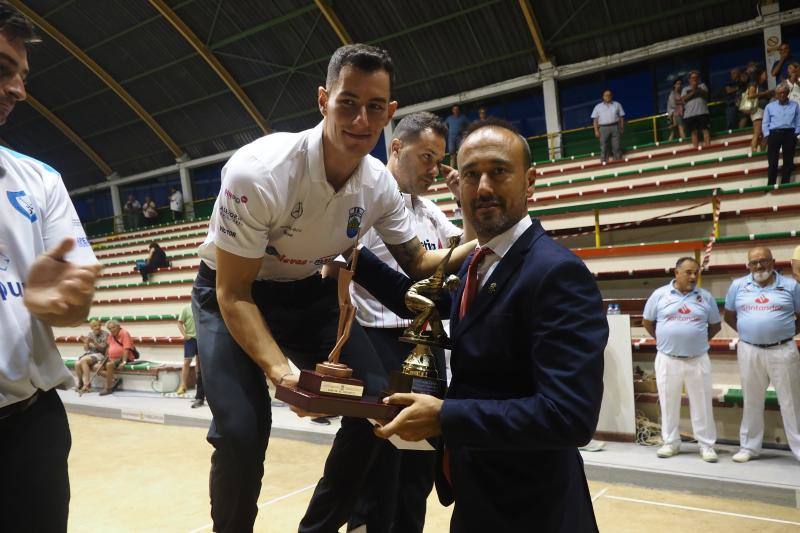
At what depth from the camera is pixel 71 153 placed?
21531 mm

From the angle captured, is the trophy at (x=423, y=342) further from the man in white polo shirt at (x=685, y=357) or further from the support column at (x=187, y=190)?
the support column at (x=187, y=190)

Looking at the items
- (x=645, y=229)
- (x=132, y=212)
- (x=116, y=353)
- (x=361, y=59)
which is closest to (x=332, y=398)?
(x=361, y=59)

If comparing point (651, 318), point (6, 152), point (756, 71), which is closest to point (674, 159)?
point (756, 71)

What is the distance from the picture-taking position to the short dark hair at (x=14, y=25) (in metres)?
1.25

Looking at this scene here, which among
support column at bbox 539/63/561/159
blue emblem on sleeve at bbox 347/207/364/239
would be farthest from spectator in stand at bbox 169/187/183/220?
blue emblem on sleeve at bbox 347/207/364/239

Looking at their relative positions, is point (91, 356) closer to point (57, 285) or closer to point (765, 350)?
point (57, 285)

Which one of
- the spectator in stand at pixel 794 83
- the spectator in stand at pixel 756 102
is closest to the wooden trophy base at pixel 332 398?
the spectator in stand at pixel 794 83

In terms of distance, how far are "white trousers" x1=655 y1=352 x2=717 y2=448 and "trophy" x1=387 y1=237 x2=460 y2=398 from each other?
11.1 feet

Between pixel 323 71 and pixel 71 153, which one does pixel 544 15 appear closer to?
pixel 323 71

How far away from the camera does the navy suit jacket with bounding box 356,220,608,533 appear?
129cm

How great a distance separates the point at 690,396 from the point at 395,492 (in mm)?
2983

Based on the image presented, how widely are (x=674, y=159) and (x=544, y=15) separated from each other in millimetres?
4726

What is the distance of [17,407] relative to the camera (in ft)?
4.25

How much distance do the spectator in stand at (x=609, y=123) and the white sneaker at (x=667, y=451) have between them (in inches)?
308
